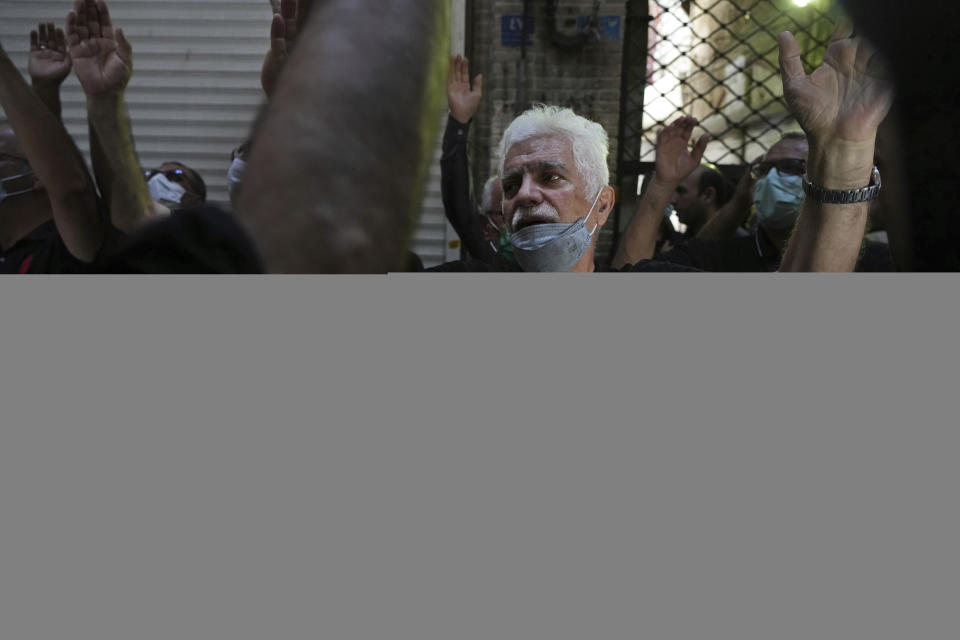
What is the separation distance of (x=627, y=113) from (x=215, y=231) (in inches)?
227

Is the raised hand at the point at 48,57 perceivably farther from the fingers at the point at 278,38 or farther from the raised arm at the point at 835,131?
the raised arm at the point at 835,131

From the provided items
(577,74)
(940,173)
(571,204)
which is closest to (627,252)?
(571,204)

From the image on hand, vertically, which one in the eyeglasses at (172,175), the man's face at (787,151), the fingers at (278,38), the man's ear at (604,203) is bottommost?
the eyeglasses at (172,175)

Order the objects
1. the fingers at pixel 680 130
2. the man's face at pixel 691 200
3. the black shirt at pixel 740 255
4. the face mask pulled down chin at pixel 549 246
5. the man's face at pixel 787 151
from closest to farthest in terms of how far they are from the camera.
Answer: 1. the face mask pulled down chin at pixel 549 246
2. the black shirt at pixel 740 255
3. the fingers at pixel 680 130
4. the man's face at pixel 787 151
5. the man's face at pixel 691 200

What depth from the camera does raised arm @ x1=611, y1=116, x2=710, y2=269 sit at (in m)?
3.51

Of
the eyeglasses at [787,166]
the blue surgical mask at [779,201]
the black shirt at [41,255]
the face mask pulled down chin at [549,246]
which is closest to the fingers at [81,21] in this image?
the black shirt at [41,255]

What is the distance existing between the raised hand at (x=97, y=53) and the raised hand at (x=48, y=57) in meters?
0.39

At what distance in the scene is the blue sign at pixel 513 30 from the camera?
5418 millimetres

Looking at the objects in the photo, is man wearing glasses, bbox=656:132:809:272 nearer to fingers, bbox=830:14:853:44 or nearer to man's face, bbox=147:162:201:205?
fingers, bbox=830:14:853:44

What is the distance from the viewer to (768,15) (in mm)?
7266

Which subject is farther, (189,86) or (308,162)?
(189,86)

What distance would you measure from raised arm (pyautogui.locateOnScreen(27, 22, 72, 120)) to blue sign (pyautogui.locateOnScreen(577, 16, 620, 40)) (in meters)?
3.67

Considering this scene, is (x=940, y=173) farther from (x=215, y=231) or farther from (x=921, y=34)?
(x=215, y=231)

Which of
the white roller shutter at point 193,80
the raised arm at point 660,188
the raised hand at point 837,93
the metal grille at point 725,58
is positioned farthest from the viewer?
the white roller shutter at point 193,80
